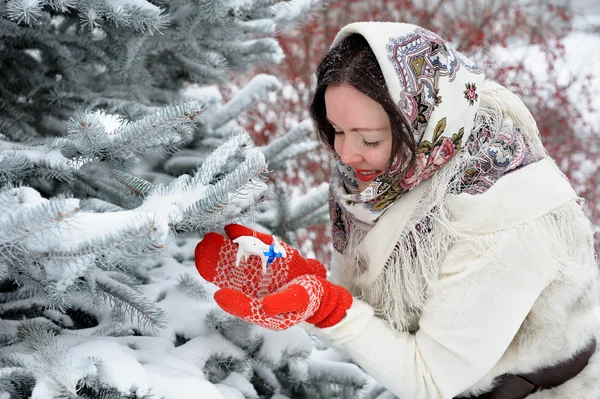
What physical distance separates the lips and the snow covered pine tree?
251mm

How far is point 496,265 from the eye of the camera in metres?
1.23

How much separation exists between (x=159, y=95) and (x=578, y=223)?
122 cm

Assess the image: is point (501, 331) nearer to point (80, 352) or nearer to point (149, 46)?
point (80, 352)

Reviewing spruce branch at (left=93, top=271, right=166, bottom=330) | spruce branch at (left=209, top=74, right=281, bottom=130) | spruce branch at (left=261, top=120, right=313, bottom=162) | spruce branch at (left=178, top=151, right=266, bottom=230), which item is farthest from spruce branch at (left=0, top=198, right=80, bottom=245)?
spruce branch at (left=209, top=74, right=281, bottom=130)

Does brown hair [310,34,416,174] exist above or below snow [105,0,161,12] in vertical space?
below

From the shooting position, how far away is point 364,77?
47.9 inches

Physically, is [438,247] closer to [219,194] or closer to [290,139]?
[219,194]

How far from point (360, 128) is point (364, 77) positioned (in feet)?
0.35

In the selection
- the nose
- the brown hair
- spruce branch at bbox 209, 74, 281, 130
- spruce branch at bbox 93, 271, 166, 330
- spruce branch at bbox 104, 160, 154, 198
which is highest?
the brown hair

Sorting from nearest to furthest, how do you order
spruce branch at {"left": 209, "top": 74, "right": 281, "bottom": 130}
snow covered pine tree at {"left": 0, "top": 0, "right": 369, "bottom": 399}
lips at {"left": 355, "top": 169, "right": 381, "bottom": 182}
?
1. snow covered pine tree at {"left": 0, "top": 0, "right": 369, "bottom": 399}
2. lips at {"left": 355, "top": 169, "right": 381, "bottom": 182}
3. spruce branch at {"left": 209, "top": 74, "right": 281, "bottom": 130}

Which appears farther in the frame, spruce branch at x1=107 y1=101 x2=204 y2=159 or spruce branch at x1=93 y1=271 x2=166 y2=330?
spruce branch at x1=93 y1=271 x2=166 y2=330

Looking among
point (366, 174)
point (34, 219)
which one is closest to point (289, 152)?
point (366, 174)

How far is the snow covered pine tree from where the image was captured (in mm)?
943

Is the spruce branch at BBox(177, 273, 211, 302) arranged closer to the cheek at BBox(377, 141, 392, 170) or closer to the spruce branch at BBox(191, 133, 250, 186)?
the spruce branch at BBox(191, 133, 250, 186)
